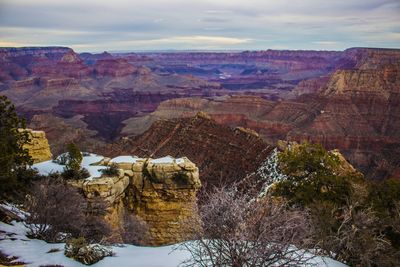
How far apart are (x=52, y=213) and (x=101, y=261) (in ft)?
13.8

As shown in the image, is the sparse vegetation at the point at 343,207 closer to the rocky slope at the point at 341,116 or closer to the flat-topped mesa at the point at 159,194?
the flat-topped mesa at the point at 159,194

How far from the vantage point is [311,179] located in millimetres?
21562

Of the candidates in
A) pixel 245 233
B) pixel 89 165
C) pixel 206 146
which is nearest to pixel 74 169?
pixel 89 165

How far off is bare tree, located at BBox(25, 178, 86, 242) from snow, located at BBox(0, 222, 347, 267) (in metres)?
0.67

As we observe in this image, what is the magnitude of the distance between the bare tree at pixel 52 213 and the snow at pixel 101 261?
67 centimetres

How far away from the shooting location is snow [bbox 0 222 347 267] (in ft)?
41.2

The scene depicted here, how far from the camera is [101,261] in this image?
12875 millimetres

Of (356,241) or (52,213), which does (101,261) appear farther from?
(356,241)

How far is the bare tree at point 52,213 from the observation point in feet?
51.7

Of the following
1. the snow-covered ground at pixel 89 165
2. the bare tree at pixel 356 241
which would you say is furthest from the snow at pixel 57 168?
the bare tree at pixel 356 241

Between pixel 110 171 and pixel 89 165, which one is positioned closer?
pixel 110 171

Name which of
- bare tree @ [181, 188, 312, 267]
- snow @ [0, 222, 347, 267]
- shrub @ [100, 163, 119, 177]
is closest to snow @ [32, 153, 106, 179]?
shrub @ [100, 163, 119, 177]

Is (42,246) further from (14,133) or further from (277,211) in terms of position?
(277,211)

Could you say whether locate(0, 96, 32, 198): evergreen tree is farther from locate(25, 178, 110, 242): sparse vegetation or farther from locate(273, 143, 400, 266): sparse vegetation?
locate(273, 143, 400, 266): sparse vegetation
